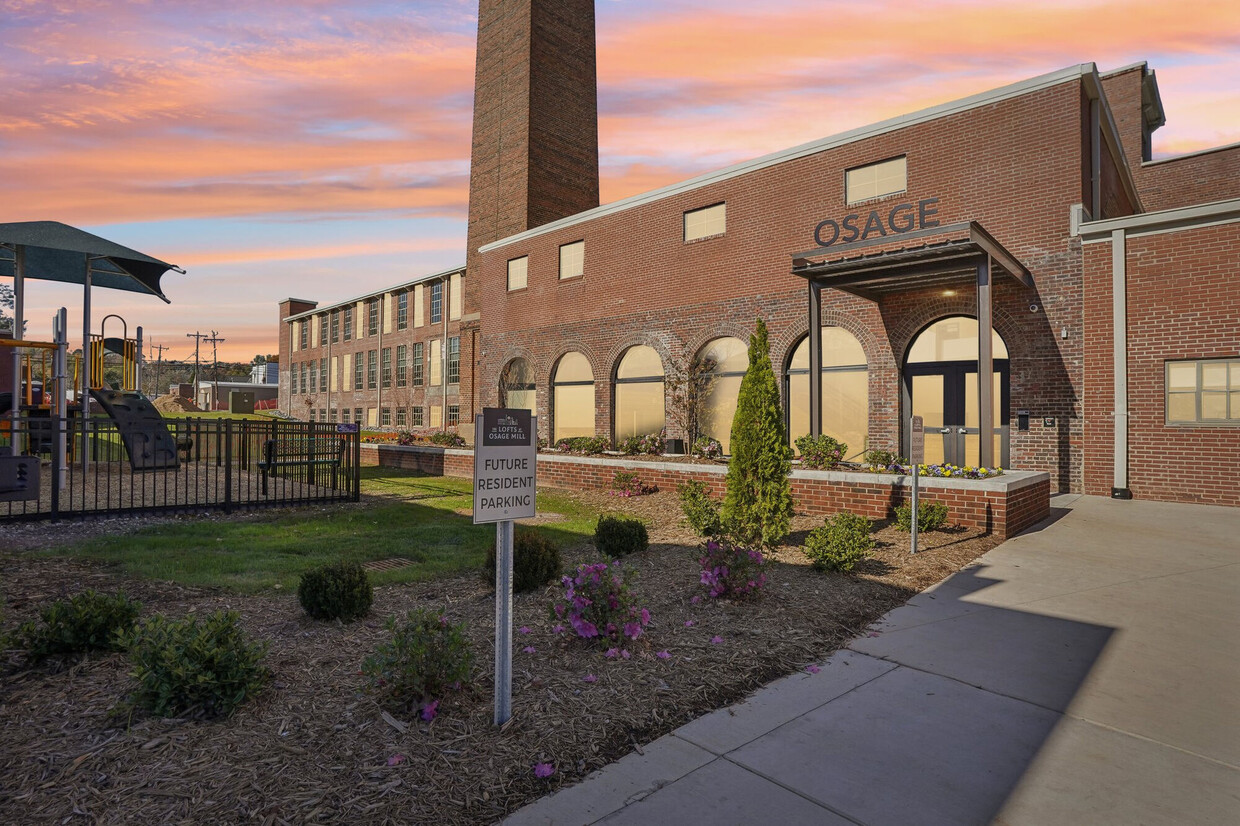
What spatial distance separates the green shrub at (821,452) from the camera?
1235 cm

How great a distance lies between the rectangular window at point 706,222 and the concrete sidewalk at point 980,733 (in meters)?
14.9

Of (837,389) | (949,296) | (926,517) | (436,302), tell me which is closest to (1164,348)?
(949,296)

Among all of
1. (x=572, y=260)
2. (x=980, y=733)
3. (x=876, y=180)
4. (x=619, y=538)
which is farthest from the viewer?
(x=572, y=260)

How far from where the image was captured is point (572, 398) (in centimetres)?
2391

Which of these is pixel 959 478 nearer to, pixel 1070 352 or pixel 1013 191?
pixel 1070 352

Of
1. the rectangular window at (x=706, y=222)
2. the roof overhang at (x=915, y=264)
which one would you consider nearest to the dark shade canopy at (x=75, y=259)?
the rectangular window at (x=706, y=222)

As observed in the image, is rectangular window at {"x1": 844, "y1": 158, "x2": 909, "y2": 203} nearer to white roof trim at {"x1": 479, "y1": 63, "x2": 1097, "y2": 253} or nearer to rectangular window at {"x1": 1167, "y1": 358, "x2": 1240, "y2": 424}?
white roof trim at {"x1": 479, "y1": 63, "x2": 1097, "y2": 253}

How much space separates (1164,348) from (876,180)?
7.04 m

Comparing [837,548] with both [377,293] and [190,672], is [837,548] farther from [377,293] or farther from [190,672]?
[377,293]

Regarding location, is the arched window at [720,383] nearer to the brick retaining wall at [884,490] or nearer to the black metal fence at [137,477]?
the brick retaining wall at [884,490]

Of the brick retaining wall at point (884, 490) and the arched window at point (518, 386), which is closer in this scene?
the brick retaining wall at point (884, 490)

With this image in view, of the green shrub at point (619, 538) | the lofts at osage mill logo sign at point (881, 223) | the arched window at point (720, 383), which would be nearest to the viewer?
the green shrub at point (619, 538)

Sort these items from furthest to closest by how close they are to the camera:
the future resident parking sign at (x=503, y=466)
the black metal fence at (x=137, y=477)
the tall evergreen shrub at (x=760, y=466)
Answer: the black metal fence at (x=137, y=477)
the tall evergreen shrub at (x=760, y=466)
the future resident parking sign at (x=503, y=466)

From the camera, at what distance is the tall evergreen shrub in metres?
8.51
